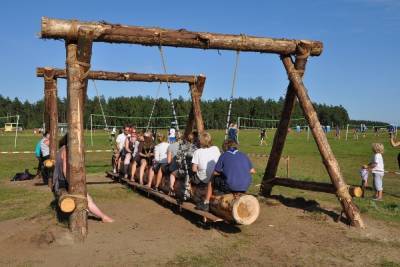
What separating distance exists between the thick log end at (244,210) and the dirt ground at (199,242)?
32 centimetres

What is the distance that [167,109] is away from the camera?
6169 cm

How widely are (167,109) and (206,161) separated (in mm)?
53839

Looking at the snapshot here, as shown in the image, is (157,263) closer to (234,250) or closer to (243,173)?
(234,250)

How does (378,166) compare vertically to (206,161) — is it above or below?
below

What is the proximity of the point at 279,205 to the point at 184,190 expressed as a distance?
6.73 ft

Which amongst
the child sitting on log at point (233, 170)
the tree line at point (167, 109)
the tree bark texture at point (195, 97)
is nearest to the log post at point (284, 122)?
the child sitting on log at point (233, 170)

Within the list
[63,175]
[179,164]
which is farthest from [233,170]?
[63,175]

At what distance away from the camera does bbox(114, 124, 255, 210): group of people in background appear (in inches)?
286

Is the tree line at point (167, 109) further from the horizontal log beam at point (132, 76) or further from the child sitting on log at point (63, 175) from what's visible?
the child sitting on log at point (63, 175)

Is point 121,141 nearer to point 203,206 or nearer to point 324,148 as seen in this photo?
point 203,206

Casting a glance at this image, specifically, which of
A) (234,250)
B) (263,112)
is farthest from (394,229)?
(263,112)

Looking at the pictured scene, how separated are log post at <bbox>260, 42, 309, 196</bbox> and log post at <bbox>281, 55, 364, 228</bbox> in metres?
0.20

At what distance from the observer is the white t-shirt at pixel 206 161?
817cm

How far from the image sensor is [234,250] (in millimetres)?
6336
